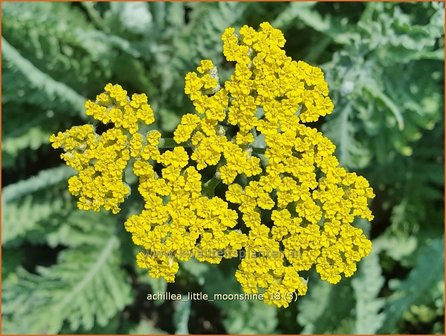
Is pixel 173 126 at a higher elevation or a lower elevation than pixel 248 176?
higher

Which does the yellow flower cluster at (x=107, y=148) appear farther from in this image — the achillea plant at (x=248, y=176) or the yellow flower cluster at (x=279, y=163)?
the yellow flower cluster at (x=279, y=163)

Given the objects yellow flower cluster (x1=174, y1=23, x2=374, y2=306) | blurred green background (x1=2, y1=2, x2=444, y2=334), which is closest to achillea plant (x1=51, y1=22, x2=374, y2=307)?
yellow flower cluster (x1=174, y1=23, x2=374, y2=306)

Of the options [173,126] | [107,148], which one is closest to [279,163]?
[107,148]

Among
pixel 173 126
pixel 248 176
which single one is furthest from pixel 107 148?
pixel 173 126

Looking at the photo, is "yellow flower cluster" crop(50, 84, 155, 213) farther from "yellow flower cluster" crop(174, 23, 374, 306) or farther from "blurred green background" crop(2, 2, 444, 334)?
"blurred green background" crop(2, 2, 444, 334)

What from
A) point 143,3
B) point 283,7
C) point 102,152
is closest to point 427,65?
Result: point 283,7

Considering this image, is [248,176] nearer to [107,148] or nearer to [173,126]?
[107,148]

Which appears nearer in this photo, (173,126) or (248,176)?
(248,176)
